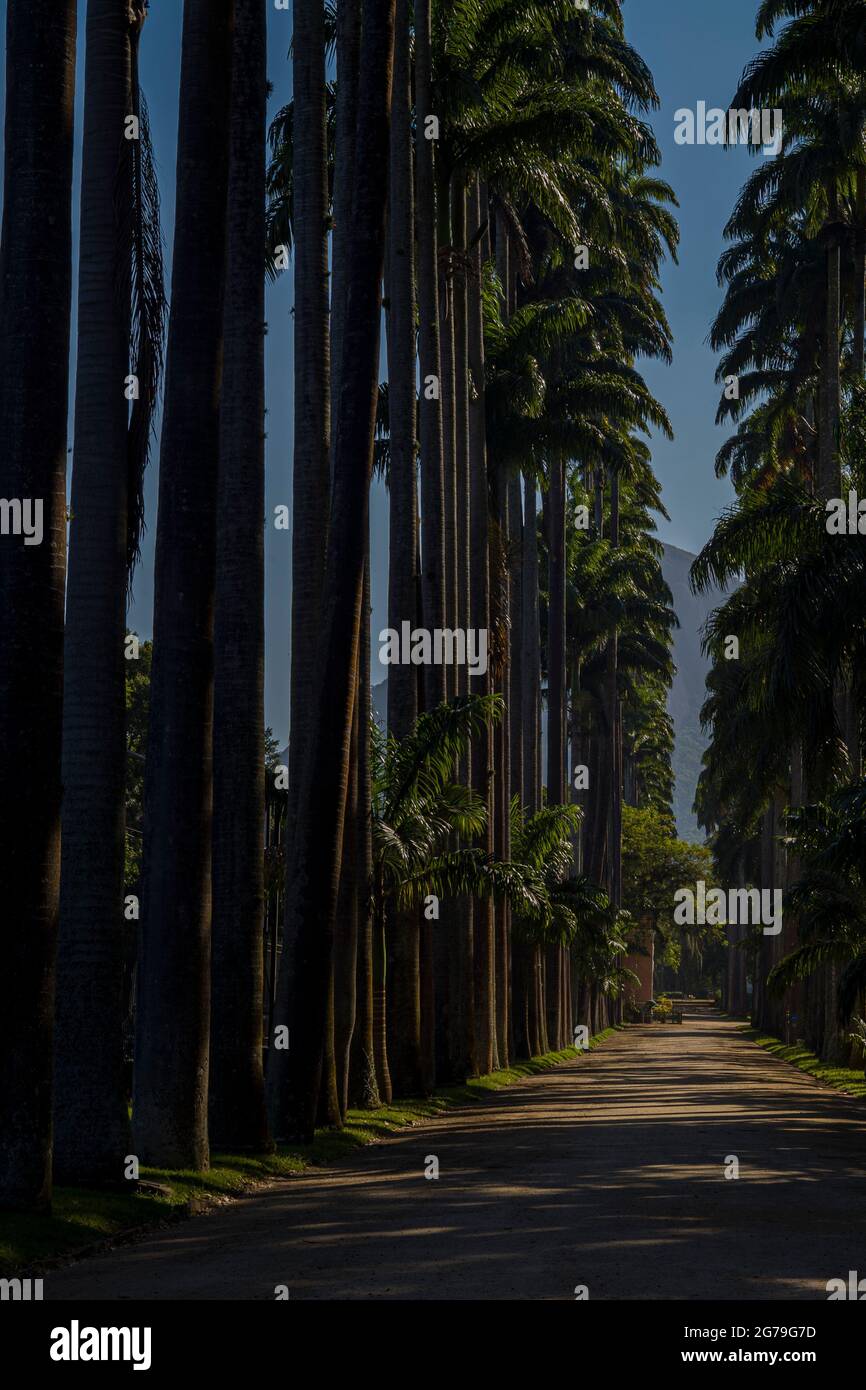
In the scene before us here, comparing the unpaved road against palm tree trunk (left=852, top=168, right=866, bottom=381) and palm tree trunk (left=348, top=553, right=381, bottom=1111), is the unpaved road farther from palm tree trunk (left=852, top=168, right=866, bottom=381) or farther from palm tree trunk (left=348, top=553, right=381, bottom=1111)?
palm tree trunk (left=852, top=168, right=866, bottom=381)

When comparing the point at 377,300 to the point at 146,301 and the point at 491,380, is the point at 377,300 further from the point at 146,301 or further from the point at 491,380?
the point at 491,380

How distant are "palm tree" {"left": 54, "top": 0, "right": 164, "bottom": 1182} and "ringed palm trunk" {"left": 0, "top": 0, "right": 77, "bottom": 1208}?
1.94 meters

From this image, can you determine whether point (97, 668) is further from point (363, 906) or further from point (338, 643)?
point (363, 906)

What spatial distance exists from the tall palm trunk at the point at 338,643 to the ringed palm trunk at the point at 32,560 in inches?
298

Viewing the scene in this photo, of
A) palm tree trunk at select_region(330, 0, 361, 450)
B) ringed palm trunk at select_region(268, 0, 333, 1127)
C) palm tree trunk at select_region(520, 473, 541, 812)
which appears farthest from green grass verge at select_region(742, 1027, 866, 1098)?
palm tree trunk at select_region(330, 0, 361, 450)

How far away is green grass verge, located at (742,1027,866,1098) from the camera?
3594cm

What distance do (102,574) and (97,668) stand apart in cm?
76

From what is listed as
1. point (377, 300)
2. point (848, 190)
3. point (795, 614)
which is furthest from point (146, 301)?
point (848, 190)

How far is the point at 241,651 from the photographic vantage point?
18406 millimetres

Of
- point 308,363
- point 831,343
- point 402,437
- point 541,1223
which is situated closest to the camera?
point 541,1223

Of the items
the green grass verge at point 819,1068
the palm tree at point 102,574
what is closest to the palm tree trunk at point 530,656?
the green grass verge at point 819,1068

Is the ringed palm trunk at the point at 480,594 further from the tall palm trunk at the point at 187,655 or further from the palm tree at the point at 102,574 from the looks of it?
the palm tree at the point at 102,574

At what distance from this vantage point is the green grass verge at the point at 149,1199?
1137cm

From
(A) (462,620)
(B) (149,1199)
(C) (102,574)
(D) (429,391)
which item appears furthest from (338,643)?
(A) (462,620)
